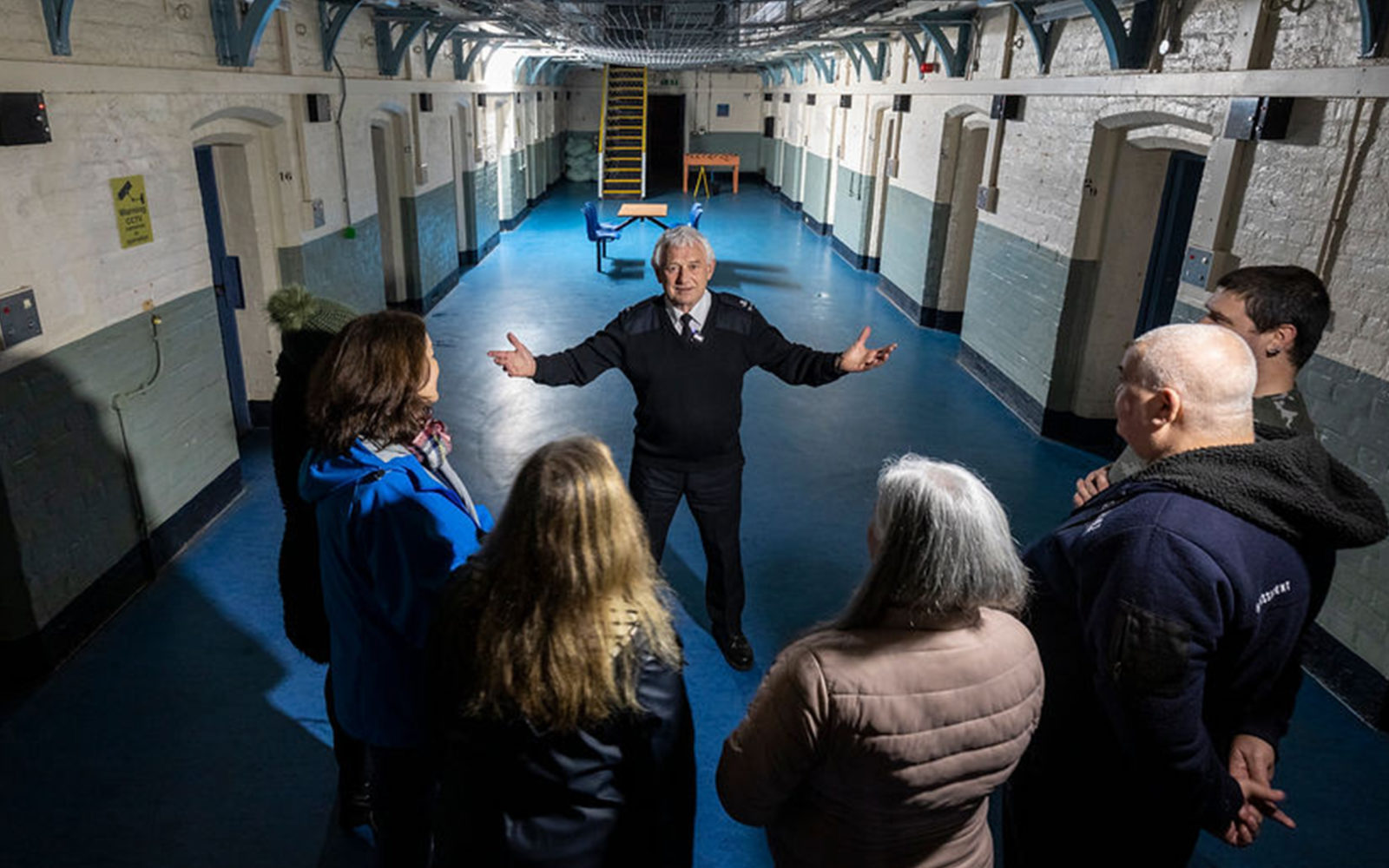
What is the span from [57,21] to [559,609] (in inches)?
141

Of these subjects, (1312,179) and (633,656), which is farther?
(1312,179)

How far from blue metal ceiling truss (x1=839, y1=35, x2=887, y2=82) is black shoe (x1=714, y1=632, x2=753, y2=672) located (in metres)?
8.86

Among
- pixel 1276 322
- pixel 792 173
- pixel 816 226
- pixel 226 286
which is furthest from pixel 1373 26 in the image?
pixel 792 173

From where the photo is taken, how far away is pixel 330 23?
6254 millimetres

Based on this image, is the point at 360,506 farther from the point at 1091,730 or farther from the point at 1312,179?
the point at 1312,179

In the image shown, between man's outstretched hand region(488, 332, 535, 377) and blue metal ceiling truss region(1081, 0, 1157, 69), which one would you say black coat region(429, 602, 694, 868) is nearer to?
man's outstretched hand region(488, 332, 535, 377)

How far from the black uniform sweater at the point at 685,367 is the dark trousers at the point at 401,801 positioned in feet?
4.84

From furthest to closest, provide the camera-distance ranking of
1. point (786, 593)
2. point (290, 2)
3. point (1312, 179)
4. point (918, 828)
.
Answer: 1. point (290, 2)
2. point (786, 593)
3. point (1312, 179)
4. point (918, 828)

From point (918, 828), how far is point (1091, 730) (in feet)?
1.95

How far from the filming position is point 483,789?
1.51 metres

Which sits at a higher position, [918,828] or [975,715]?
[975,715]

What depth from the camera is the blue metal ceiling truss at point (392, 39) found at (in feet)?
24.2

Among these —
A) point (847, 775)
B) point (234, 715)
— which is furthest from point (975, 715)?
point (234, 715)

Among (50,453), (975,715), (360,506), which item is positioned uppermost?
(360,506)
